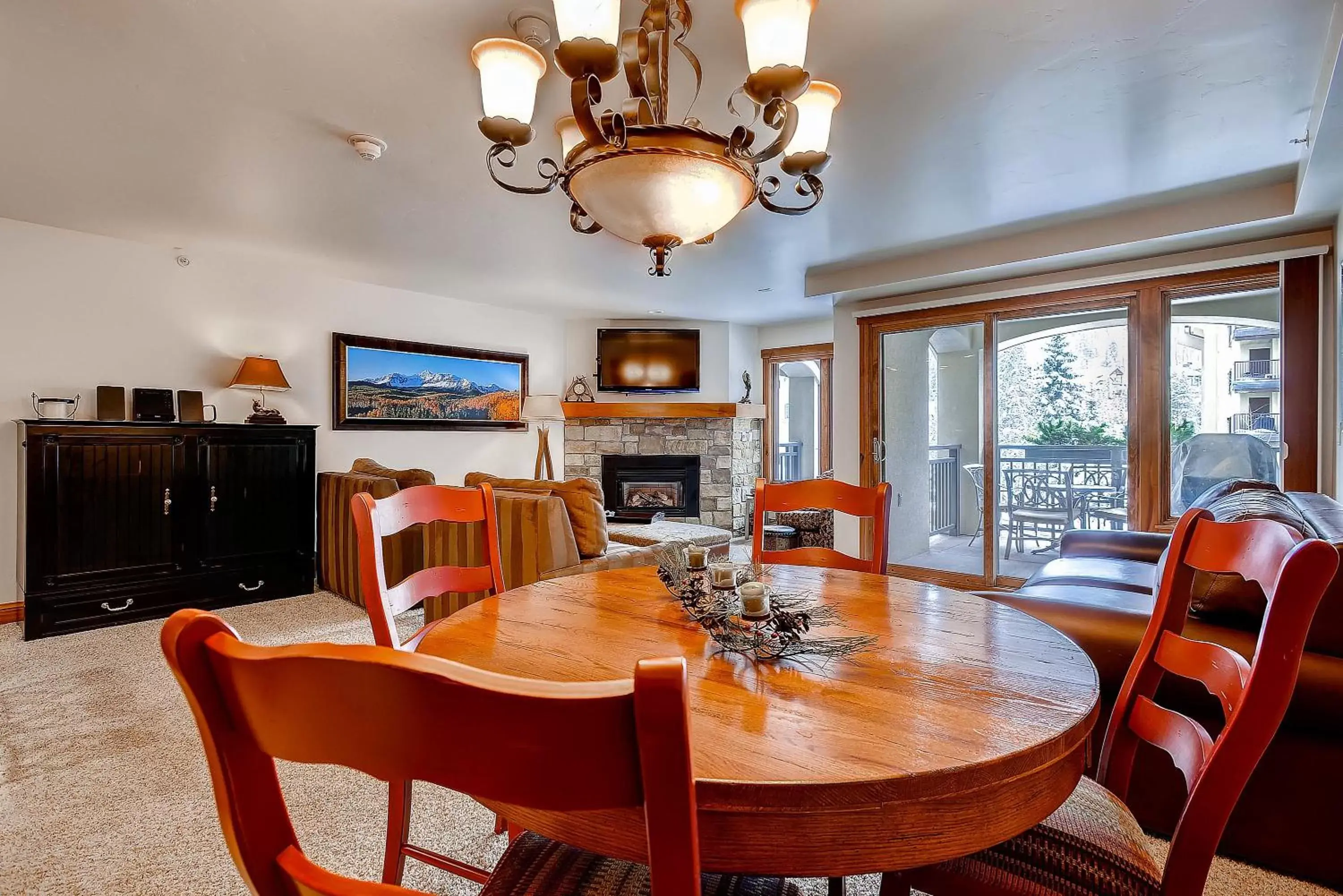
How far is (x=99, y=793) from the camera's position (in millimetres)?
1941

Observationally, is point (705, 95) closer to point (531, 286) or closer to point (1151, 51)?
point (1151, 51)

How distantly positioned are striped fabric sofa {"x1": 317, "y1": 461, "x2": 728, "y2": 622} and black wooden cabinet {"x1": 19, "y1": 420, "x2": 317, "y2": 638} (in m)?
0.29

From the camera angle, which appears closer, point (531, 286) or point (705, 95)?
point (705, 95)

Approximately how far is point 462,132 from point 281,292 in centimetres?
282

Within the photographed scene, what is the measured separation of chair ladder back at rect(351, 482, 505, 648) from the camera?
1.35m

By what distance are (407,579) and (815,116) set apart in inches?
64.3

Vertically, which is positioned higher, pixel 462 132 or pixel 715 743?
pixel 462 132

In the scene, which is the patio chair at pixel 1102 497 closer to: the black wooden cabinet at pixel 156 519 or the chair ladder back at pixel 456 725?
the chair ladder back at pixel 456 725

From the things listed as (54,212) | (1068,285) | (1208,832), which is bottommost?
(1208,832)

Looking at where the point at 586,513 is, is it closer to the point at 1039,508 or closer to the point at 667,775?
the point at 667,775

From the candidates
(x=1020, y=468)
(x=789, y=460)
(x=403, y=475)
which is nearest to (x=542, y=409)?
(x=403, y=475)

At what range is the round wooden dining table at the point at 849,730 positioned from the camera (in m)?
0.67

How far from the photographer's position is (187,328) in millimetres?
4207

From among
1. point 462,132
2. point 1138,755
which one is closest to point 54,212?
point 462,132
